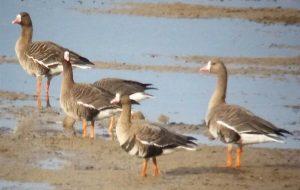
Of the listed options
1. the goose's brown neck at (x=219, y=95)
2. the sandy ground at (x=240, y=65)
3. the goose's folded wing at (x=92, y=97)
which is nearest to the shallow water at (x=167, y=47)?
the sandy ground at (x=240, y=65)

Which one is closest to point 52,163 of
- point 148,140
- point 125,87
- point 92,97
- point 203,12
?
point 148,140

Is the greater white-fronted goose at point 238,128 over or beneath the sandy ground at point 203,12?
over

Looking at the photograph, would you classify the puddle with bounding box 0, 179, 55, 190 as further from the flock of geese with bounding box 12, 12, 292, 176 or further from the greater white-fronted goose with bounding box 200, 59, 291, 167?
the greater white-fronted goose with bounding box 200, 59, 291, 167

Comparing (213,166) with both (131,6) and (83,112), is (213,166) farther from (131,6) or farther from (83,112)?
(131,6)

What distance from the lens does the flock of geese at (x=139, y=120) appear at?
48.5 ft

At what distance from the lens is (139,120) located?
15.4 m

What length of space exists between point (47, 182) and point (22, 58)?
770cm

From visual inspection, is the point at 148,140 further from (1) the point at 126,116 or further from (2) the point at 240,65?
(2) the point at 240,65

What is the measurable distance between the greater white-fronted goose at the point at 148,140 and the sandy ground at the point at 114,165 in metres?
0.35

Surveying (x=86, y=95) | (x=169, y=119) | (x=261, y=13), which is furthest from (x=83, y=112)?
(x=261, y=13)

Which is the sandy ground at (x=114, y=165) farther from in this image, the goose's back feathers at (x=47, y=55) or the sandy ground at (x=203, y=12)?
the sandy ground at (x=203, y=12)

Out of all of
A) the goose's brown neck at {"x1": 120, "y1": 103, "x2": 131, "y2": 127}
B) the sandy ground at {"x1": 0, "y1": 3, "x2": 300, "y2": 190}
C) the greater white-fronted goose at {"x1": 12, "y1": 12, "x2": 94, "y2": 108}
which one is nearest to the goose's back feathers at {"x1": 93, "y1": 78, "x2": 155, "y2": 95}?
the sandy ground at {"x1": 0, "y1": 3, "x2": 300, "y2": 190}

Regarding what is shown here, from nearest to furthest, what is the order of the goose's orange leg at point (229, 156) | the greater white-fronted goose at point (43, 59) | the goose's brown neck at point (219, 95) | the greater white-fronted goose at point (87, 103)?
the goose's orange leg at point (229, 156) → the goose's brown neck at point (219, 95) → the greater white-fronted goose at point (87, 103) → the greater white-fronted goose at point (43, 59)

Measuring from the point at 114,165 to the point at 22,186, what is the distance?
1.82m
